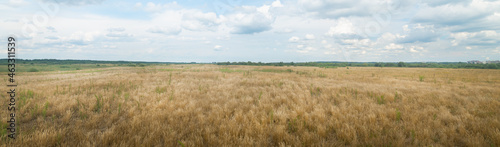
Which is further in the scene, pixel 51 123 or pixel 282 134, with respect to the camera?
pixel 51 123

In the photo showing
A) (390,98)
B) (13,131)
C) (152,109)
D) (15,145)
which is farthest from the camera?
(390,98)

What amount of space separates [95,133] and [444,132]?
790 cm

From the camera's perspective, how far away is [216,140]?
359cm

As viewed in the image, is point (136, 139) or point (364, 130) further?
point (364, 130)

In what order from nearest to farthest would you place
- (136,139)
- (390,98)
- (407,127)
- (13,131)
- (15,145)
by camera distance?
(15,145) < (136,139) < (13,131) < (407,127) < (390,98)

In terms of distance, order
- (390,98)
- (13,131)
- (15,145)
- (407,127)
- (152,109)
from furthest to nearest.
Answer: (390,98)
(152,109)
(407,127)
(13,131)
(15,145)

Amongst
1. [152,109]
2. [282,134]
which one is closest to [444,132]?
[282,134]

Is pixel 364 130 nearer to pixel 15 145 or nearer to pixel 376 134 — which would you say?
pixel 376 134

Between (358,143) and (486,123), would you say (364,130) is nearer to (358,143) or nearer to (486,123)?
(358,143)

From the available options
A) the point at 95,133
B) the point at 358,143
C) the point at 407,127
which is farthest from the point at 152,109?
the point at 407,127

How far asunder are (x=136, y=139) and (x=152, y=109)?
251 centimetres

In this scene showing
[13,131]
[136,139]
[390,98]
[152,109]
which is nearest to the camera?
[136,139]

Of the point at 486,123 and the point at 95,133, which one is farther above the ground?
the point at 486,123

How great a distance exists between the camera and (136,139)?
11.4ft
